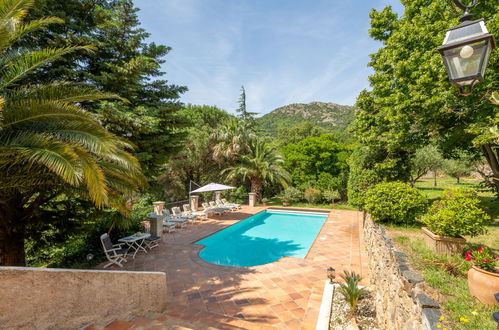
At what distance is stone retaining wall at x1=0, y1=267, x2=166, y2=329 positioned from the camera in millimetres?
2908

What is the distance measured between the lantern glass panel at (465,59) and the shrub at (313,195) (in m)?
16.2

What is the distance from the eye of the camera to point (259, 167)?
18.4 metres

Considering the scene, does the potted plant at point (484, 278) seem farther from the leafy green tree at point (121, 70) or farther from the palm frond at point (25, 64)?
the leafy green tree at point (121, 70)

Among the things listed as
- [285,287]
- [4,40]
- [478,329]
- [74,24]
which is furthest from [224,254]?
[74,24]

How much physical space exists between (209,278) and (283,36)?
12281mm

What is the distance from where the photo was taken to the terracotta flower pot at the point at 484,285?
2.82 metres

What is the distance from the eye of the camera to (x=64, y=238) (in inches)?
278

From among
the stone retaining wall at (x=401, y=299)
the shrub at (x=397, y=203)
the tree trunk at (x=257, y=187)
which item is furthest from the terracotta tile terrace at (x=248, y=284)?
the tree trunk at (x=257, y=187)

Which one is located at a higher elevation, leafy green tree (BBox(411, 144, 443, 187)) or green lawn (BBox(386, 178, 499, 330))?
leafy green tree (BBox(411, 144, 443, 187))

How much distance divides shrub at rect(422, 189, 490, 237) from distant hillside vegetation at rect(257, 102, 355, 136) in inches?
1895

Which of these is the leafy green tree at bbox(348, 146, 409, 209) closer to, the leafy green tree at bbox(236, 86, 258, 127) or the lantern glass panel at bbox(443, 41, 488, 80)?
the lantern glass panel at bbox(443, 41, 488, 80)

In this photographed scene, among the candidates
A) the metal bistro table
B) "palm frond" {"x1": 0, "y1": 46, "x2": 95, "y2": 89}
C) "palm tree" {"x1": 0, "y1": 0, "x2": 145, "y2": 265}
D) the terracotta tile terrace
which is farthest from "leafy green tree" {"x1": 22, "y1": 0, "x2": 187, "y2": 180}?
the terracotta tile terrace

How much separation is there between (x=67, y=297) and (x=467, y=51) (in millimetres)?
6443

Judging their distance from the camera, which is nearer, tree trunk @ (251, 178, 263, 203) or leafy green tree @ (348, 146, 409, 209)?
leafy green tree @ (348, 146, 409, 209)
